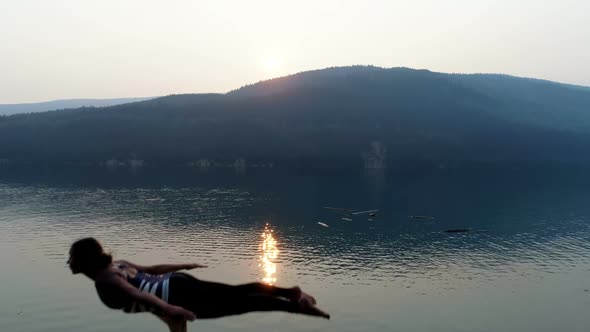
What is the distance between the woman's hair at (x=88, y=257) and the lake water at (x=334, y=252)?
51608 mm

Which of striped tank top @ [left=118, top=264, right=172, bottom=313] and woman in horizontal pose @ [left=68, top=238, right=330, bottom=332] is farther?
striped tank top @ [left=118, top=264, right=172, bottom=313]

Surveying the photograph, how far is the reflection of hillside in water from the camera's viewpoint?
275 ft

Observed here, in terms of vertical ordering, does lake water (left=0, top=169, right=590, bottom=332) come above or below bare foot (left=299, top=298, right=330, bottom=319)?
below

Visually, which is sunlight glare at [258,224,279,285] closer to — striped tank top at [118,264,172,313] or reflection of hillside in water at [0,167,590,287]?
reflection of hillside in water at [0,167,590,287]

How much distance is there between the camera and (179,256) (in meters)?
88.0

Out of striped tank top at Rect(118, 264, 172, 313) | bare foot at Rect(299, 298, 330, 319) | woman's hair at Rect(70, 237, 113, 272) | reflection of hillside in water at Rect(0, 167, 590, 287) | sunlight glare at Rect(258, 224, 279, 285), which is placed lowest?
sunlight glare at Rect(258, 224, 279, 285)

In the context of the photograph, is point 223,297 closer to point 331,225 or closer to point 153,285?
point 153,285

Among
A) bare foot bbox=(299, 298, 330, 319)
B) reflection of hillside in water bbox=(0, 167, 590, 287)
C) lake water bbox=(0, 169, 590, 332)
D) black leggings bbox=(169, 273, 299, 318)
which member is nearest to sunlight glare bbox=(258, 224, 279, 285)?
lake water bbox=(0, 169, 590, 332)

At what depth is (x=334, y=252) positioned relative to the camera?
89312mm

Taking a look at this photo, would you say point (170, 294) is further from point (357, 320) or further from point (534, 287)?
point (534, 287)

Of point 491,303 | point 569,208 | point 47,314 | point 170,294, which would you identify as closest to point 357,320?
point 491,303

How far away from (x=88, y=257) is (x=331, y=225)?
10905 centimetres

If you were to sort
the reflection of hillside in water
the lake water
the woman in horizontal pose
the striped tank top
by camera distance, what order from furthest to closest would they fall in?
the reflection of hillside in water → the lake water → the striped tank top → the woman in horizontal pose

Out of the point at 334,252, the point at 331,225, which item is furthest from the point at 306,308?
the point at 331,225
